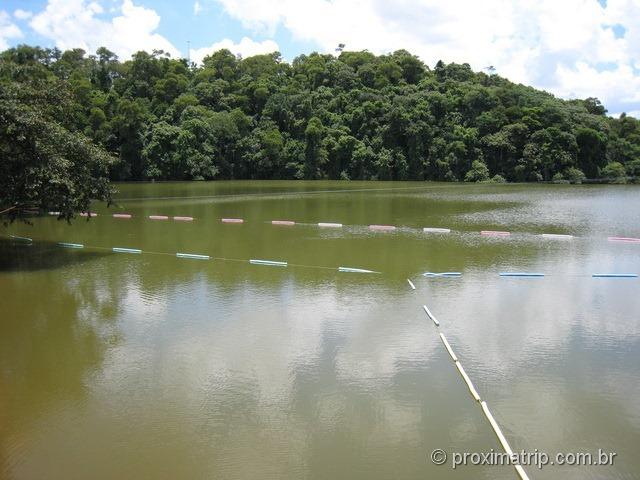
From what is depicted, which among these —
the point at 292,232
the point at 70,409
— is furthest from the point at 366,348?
the point at 292,232

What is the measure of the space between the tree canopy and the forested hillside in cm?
12

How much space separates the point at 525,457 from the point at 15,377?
20.8ft

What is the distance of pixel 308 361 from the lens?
7.60 meters

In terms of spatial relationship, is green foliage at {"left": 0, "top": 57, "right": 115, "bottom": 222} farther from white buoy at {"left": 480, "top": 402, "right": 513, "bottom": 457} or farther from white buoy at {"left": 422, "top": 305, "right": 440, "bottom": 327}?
white buoy at {"left": 480, "top": 402, "right": 513, "bottom": 457}

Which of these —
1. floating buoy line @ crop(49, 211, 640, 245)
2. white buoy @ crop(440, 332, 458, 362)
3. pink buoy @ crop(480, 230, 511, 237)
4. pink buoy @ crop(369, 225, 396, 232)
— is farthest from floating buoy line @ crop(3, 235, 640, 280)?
pink buoy @ crop(369, 225, 396, 232)

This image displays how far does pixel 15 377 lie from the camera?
7.24 m

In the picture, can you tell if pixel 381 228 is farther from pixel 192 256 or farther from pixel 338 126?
pixel 338 126

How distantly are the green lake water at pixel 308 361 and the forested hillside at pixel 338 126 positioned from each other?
40.7 m

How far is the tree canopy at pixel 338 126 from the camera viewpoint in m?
54.2

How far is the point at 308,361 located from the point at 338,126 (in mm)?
53878

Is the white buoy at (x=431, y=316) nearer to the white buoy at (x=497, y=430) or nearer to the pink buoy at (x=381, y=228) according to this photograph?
the white buoy at (x=497, y=430)

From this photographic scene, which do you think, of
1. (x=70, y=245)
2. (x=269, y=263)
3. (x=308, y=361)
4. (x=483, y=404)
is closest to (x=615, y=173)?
(x=269, y=263)

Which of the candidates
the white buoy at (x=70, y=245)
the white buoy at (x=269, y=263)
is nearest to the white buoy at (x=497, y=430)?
the white buoy at (x=269, y=263)

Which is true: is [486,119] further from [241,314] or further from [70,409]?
[70,409]
